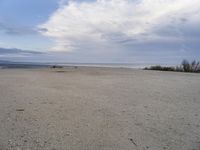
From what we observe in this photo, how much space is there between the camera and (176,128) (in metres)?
5.04

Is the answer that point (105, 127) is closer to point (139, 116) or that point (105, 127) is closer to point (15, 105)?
point (139, 116)

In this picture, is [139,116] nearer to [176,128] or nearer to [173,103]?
[176,128]

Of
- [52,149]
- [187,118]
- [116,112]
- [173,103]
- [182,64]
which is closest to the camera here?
[52,149]

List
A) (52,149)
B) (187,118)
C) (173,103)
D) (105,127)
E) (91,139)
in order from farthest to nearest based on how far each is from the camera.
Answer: (173,103) → (187,118) → (105,127) → (91,139) → (52,149)

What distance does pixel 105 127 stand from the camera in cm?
500

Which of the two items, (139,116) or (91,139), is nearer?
(91,139)

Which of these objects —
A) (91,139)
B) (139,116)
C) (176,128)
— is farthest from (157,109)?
(91,139)

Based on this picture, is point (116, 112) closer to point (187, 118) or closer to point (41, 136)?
point (187, 118)

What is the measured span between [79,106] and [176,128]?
3055 mm

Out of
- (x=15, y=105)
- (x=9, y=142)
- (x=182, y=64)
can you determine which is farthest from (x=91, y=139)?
(x=182, y=64)

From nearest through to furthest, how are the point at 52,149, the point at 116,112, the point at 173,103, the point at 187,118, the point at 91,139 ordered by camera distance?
1. the point at 52,149
2. the point at 91,139
3. the point at 187,118
4. the point at 116,112
5. the point at 173,103

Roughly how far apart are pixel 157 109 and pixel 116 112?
1.38 meters

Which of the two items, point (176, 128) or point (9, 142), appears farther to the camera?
point (176, 128)

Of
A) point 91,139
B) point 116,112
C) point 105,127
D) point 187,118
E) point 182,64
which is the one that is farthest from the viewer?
point 182,64
